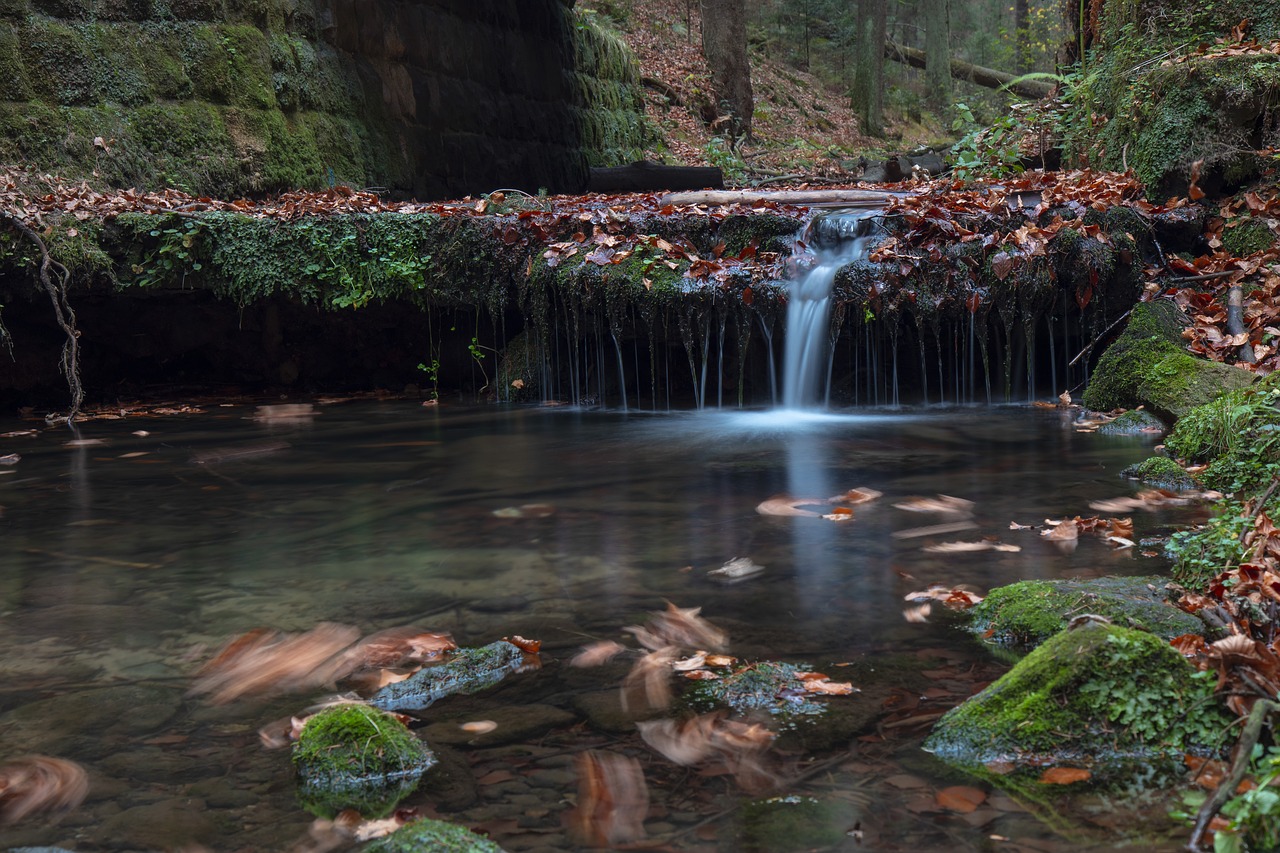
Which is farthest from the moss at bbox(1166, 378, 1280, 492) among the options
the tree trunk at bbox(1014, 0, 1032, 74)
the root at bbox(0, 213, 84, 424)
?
the tree trunk at bbox(1014, 0, 1032, 74)

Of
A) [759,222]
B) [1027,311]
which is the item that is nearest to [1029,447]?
[1027,311]

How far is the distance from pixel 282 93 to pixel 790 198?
5408 mm

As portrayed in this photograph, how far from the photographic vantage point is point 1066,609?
2988 millimetres

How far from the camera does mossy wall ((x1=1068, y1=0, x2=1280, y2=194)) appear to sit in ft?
28.3

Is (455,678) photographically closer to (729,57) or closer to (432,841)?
(432,841)

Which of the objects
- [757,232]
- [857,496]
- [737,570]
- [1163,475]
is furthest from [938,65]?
[737,570]

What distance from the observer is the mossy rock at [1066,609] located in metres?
2.79

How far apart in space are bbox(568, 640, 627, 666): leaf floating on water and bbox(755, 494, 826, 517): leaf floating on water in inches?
73.0

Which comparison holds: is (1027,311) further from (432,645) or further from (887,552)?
(432,645)

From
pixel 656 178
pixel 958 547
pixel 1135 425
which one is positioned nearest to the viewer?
pixel 958 547

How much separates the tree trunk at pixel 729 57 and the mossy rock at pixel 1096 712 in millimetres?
18741

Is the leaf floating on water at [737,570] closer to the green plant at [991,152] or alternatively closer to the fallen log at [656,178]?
the green plant at [991,152]

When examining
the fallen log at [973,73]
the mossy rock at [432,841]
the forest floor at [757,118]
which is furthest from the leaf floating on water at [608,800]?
the fallen log at [973,73]

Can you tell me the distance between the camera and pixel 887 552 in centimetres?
405
